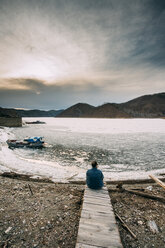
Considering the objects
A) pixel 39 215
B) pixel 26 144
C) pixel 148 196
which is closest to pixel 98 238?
pixel 39 215

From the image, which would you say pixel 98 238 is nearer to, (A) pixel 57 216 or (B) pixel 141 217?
(A) pixel 57 216

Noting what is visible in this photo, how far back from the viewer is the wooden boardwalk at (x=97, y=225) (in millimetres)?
3527

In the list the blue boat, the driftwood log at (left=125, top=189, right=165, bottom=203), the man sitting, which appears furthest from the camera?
the blue boat

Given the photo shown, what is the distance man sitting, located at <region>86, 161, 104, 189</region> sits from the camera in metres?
5.91

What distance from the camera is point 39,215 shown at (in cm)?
545

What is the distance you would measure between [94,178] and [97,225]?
78.6 inches

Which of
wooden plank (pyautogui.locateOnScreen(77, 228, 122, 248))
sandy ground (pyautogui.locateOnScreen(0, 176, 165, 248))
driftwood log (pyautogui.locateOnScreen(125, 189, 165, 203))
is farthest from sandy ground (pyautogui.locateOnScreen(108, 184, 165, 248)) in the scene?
wooden plank (pyautogui.locateOnScreen(77, 228, 122, 248))

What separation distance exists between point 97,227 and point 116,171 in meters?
8.64

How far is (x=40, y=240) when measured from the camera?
14.1ft

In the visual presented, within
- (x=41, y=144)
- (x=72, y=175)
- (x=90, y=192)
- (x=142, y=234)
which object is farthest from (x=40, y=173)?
(x=41, y=144)

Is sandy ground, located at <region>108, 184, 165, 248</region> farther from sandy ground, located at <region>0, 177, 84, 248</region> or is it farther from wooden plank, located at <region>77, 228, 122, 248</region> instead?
sandy ground, located at <region>0, 177, 84, 248</region>

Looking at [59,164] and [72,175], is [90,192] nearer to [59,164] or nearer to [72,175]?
[72,175]

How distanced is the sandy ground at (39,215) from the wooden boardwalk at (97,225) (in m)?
0.90

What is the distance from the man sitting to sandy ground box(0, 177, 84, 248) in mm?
1199
